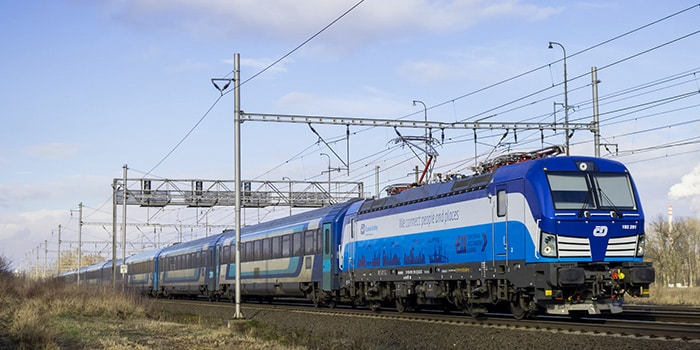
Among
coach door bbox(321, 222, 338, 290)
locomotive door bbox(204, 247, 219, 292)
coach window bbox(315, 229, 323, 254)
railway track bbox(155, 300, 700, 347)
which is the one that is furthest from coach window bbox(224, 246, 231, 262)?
railway track bbox(155, 300, 700, 347)

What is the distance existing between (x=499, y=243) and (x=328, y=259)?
12883 millimetres

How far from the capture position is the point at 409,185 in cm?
2856

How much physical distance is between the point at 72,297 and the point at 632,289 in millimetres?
28979

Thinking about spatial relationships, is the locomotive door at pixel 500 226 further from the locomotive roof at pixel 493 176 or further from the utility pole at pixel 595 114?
the utility pole at pixel 595 114

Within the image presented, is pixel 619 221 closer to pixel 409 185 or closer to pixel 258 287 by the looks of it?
pixel 409 185

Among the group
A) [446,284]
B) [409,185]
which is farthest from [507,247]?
[409,185]

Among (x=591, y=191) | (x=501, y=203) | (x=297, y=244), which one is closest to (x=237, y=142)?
(x=297, y=244)

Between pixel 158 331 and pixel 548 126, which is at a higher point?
pixel 548 126

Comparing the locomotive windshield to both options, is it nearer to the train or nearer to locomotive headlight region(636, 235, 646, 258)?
the train

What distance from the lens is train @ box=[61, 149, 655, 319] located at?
19.5 m

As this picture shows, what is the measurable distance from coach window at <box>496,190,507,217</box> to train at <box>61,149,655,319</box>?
0.04 metres

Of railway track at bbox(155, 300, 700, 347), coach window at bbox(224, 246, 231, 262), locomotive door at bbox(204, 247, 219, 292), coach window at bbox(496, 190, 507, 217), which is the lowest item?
railway track at bbox(155, 300, 700, 347)

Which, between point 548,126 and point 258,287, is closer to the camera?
point 548,126

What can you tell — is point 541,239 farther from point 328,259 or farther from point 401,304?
point 328,259
